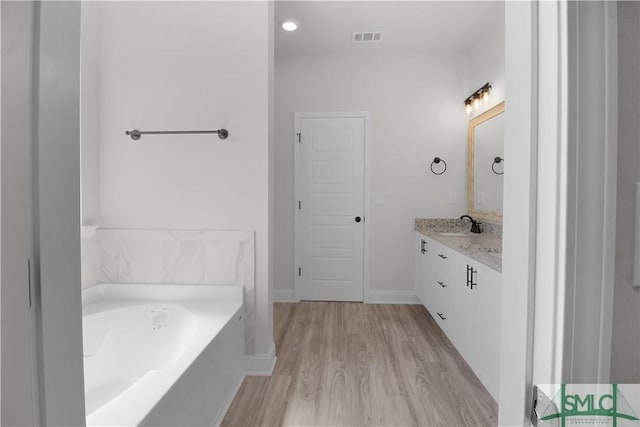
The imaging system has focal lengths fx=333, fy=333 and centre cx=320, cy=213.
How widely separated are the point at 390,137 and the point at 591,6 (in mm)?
3362

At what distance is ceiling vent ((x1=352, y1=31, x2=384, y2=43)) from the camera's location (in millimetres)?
3197

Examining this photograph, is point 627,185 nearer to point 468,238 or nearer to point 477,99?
point 468,238

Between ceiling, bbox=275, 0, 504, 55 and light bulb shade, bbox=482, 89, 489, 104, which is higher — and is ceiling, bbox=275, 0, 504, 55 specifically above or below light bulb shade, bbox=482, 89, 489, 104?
above

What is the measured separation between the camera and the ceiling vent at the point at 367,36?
3197mm

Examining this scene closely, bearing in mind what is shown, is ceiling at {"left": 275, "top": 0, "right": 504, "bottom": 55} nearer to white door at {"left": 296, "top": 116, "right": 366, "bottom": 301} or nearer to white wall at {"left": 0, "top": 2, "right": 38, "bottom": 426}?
white door at {"left": 296, "top": 116, "right": 366, "bottom": 301}

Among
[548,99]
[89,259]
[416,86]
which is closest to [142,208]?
[89,259]

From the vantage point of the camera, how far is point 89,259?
2188 millimetres

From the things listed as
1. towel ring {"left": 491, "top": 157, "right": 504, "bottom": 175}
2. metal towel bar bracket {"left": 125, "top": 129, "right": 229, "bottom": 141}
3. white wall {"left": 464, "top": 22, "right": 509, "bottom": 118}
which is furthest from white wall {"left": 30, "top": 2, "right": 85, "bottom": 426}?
towel ring {"left": 491, "top": 157, "right": 504, "bottom": 175}

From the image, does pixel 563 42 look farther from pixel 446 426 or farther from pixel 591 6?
pixel 446 426

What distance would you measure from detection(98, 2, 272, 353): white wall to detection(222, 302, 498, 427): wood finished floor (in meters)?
0.36

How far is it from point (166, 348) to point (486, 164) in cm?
299

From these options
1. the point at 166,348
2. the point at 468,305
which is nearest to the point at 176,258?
the point at 166,348

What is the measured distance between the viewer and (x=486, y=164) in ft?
10.3

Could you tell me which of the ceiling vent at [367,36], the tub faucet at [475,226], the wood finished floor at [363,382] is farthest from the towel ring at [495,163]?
the ceiling vent at [367,36]
